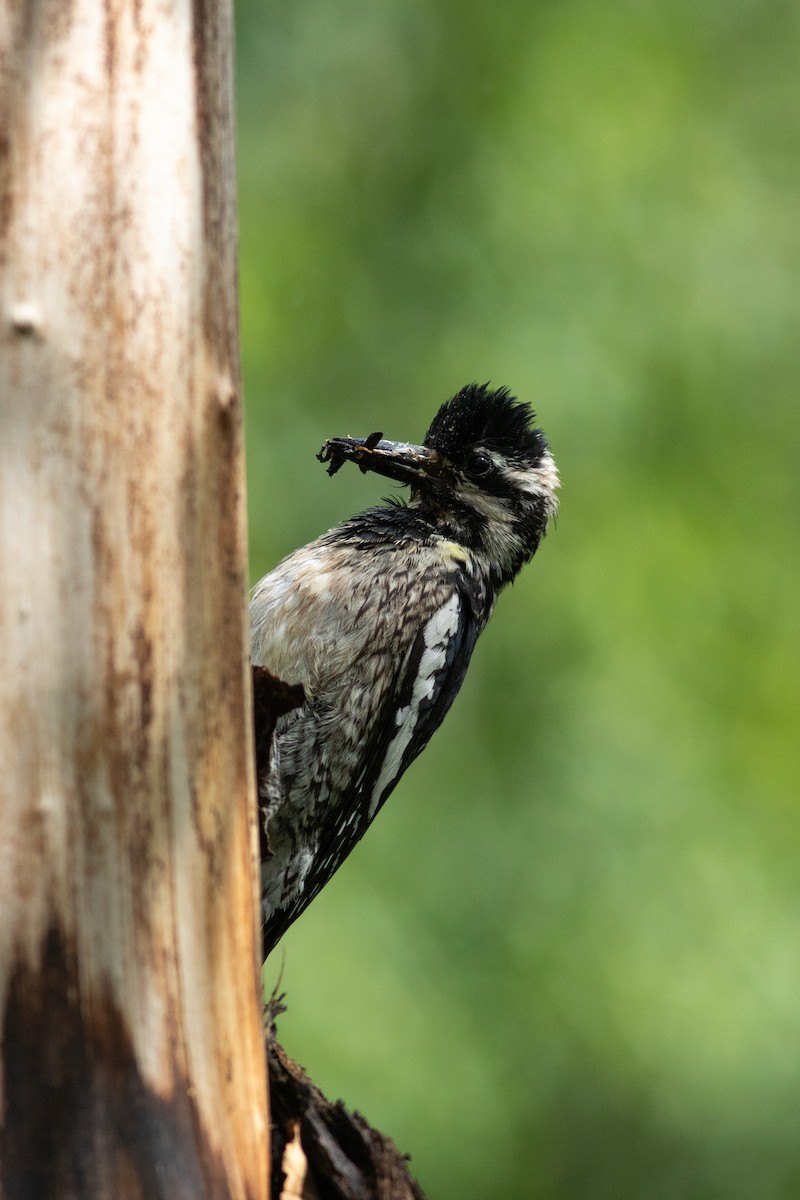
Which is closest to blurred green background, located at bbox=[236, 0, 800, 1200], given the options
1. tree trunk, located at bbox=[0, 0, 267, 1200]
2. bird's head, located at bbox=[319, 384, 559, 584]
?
bird's head, located at bbox=[319, 384, 559, 584]

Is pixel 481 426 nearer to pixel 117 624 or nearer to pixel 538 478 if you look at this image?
pixel 538 478

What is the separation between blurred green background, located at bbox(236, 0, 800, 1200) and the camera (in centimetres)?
832

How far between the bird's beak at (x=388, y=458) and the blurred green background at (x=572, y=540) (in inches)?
154

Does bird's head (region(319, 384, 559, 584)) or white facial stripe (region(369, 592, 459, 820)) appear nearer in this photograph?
white facial stripe (region(369, 592, 459, 820))

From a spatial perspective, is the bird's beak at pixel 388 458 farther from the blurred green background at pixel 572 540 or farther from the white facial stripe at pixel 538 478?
the blurred green background at pixel 572 540

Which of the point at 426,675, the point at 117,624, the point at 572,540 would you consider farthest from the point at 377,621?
the point at 572,540

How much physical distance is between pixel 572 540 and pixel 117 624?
7.54 metres

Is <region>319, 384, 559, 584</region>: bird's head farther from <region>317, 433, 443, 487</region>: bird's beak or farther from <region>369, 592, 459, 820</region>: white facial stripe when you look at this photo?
<region>369, 592, 459, 820</region>: white facial stripe

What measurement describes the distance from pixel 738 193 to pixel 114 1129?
1014cm

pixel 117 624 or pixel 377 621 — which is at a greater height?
pixel 377 621

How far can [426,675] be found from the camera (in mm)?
4203

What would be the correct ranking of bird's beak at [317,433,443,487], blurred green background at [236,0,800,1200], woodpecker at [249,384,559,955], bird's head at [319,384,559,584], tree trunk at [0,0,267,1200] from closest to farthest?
tree trunk at [0,0,267,1200]
woodpecker at [249,384,559,955]
bird's beak at [317,433,443,487]
bird's head at [319,384,559,584]
blurred green background at [236,0,800,1200]

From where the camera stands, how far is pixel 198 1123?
83.0 inches

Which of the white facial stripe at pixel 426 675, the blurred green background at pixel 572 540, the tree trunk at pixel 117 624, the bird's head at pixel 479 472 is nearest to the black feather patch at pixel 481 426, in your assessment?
the bird's head at pixel 479 472
